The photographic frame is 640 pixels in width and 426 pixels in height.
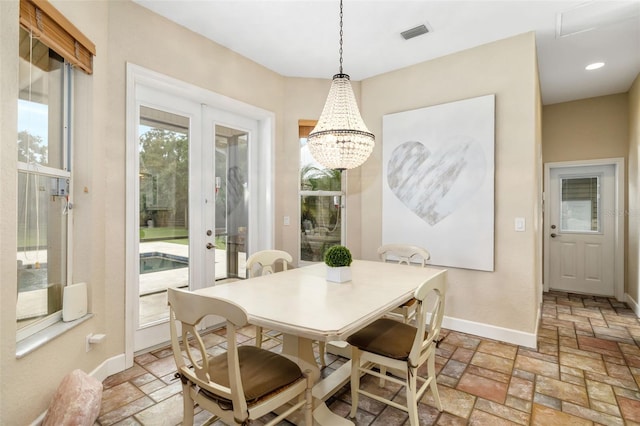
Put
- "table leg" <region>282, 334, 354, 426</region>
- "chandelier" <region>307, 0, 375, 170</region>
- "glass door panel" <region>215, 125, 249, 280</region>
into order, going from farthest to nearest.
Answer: "glass door panel" <region>215, 125, 249, 280</region>
"chandelier" <region>307, 0, 375, 170</region>
"table leg" <region>282, 334, 354, 426</region>

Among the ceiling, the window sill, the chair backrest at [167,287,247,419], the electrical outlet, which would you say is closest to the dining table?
the chair backrest at [167,287,247,419]

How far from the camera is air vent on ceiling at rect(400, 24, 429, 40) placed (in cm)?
291

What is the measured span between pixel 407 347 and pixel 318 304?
58cm

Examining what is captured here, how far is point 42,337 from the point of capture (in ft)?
5.82

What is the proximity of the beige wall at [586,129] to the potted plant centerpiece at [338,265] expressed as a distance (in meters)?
4.46

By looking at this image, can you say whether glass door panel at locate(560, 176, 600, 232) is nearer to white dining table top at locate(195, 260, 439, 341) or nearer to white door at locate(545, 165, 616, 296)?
white door at locate(545, 165, 616, 296)

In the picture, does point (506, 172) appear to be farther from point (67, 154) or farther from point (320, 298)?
point (67, 154)

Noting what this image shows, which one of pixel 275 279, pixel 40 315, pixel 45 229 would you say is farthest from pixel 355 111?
pixel 40 315

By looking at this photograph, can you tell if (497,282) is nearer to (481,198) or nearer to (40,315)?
(481,198)

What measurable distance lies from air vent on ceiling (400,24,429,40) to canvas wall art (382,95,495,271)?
777 mm

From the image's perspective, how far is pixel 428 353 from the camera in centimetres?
185

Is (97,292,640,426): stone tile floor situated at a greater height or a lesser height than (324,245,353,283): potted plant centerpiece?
lesser

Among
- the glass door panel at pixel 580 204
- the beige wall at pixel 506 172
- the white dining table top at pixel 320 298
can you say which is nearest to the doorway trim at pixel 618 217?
the glass door panel at pixel 580 204

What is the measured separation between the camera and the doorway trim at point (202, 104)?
2516 mm
